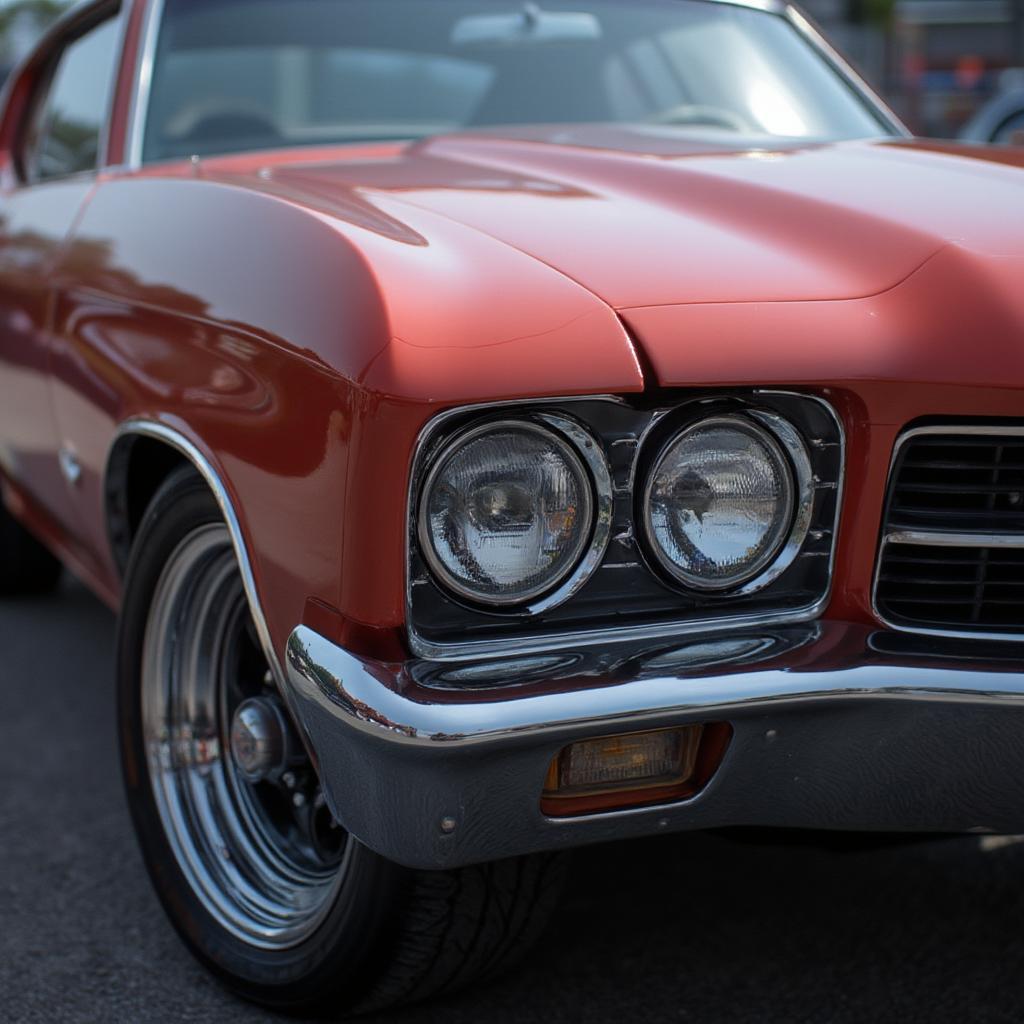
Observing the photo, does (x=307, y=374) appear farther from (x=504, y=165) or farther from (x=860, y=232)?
(x=504, y=165)

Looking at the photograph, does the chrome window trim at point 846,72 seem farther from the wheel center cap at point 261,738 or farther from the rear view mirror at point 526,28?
the wheel center cap at point 261,738

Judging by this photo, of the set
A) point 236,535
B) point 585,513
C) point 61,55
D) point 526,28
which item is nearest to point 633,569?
point 585,513

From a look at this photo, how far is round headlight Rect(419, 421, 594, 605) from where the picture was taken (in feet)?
5.22

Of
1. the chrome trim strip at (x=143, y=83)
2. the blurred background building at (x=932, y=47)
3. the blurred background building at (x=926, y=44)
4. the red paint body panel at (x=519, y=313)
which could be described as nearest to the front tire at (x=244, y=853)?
the red paint body panel at (x=519, y=313)

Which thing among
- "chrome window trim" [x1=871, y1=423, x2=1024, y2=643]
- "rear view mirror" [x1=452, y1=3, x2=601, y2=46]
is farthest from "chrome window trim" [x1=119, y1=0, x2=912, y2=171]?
"chrome window trim" [x1=871, y1=423, x2=1024, y2=643]

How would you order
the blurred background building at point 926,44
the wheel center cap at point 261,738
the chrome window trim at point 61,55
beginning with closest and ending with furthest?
the wheel center cap at point 261,738 < the chrome window trim at point 61,55 < the blurred background building at point 926,44

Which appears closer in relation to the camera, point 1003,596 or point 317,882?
point 1003,596

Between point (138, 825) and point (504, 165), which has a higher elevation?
point (504, 165)

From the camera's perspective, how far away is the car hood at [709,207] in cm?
172

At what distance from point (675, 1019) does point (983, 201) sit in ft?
3.88

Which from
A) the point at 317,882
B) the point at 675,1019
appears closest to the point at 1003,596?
the point at 675,1019

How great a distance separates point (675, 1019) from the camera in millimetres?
2014

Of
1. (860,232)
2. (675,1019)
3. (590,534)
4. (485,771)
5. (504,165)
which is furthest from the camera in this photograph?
(504,165)

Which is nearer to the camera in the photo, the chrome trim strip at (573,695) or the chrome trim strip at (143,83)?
the chrome trim strip at (573,695)
